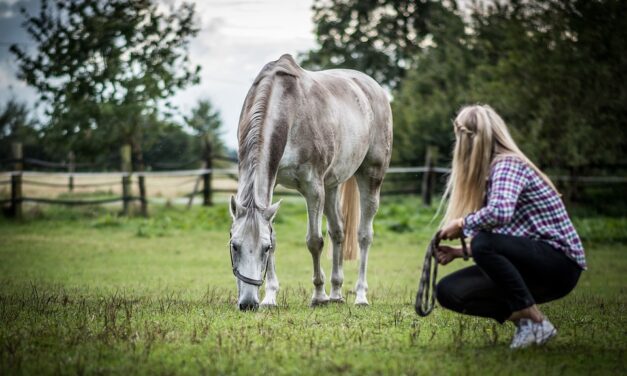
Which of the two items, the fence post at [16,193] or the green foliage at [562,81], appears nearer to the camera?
the fence post at [16,193]

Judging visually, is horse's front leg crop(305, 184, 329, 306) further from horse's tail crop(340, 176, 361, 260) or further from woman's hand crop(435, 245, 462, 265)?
woman's hand crop(435, 245, 462, 265)

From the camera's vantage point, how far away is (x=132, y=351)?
3.81 m

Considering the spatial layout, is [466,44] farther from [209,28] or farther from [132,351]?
[132,351]

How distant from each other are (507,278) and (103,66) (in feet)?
50.1

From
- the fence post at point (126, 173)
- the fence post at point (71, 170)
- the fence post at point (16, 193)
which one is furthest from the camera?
the fence post at point (71, 170)

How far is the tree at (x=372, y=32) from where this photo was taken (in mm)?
32406

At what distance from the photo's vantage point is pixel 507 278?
387cm

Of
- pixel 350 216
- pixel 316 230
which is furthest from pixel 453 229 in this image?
pixel 350 216

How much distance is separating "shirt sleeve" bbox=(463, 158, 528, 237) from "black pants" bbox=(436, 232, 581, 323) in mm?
109

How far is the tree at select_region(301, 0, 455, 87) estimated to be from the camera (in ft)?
106

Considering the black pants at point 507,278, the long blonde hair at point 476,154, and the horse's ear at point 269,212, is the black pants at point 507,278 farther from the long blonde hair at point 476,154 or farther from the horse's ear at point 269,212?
the horse's ear at point 269,212

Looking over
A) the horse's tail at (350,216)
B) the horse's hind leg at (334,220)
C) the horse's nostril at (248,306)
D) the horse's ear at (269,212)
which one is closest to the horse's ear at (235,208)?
the horse's ear at (269,212)

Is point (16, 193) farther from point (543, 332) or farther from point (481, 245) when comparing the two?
point (543, 332)

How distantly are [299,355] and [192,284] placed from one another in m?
5.85
